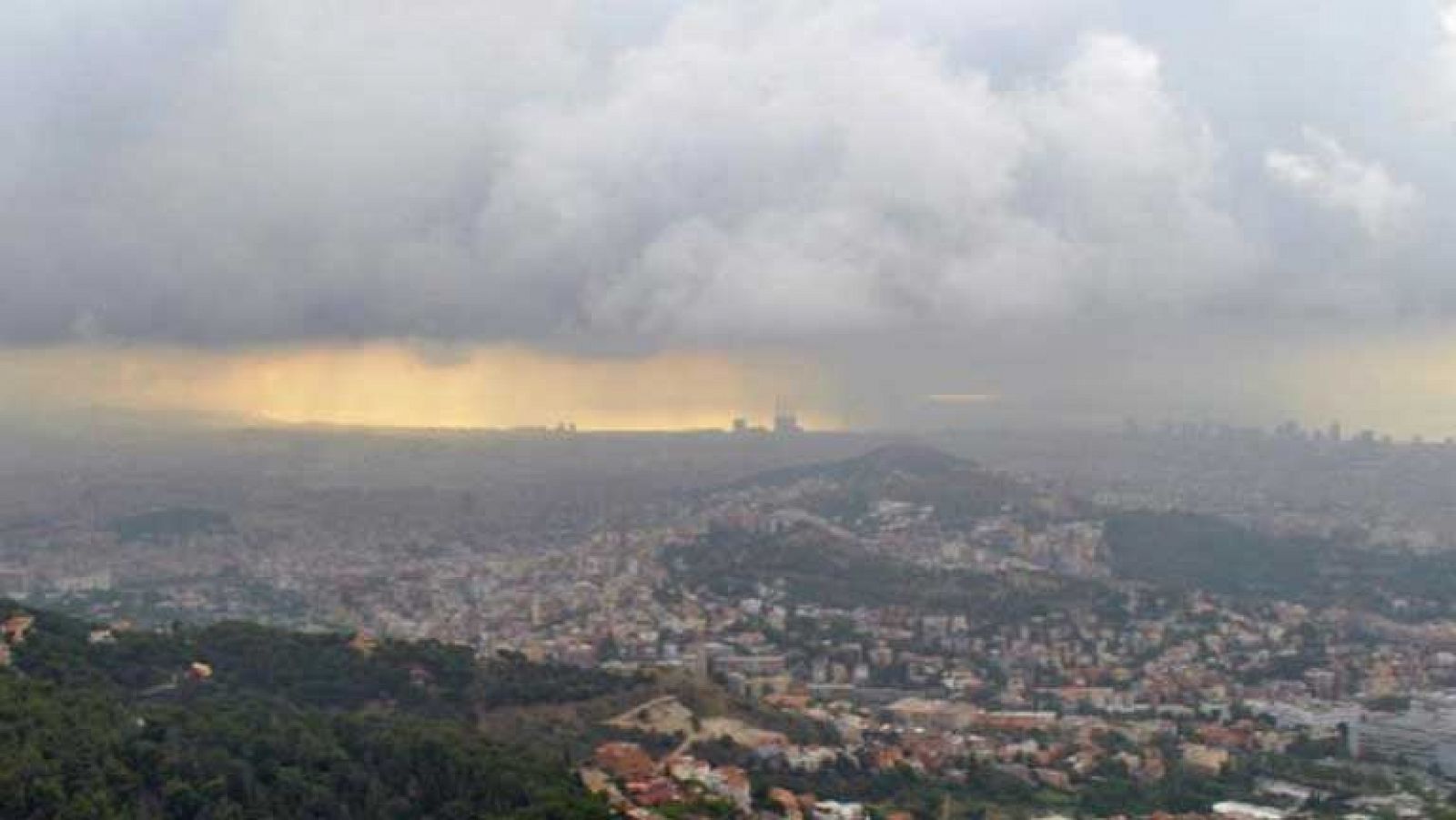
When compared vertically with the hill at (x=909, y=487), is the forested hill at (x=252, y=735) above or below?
below

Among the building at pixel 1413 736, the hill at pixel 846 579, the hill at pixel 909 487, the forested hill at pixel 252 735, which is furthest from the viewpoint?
the hill at pixel 909 487

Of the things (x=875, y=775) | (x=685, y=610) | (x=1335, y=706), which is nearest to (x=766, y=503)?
(x=685, y=610)

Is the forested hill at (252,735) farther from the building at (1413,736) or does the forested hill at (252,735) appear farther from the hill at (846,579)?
the hill at (846,579)

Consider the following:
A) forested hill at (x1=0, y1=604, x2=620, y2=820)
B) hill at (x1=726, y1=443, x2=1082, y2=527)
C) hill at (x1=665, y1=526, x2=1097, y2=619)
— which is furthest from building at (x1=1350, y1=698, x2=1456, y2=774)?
hill at (x1=726, y1=443, x2=1082, y2=527)

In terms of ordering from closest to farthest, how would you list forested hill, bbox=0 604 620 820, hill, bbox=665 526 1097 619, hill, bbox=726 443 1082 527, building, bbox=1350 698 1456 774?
forested hill, bbox=0 604 620 820
building, bbox=1350 698 1456 774
hill, bbox=665 526 1097 619
hill, bbox=726 443 1082 527

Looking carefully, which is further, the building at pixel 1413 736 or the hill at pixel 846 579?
the hill at pixel 846 579

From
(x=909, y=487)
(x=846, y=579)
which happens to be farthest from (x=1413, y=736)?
(x=909, y=487)

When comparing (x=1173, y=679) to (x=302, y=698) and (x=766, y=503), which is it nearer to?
(x=302, y=698)

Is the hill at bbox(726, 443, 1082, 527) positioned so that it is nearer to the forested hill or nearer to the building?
the building

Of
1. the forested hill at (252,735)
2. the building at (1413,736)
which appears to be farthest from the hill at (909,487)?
the forested hill at (252,735)
